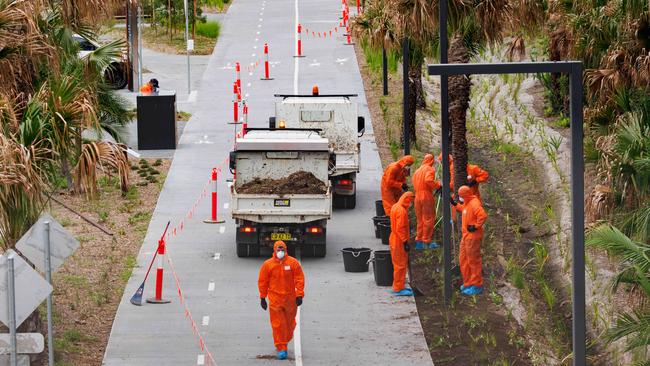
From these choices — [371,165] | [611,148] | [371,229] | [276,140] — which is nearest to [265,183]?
[276,140]

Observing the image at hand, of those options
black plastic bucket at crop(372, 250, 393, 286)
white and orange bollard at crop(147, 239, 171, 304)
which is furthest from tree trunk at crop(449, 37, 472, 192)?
white and orange bollard at crop(147, 239, 171, 304)

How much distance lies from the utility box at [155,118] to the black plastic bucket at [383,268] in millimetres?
12351

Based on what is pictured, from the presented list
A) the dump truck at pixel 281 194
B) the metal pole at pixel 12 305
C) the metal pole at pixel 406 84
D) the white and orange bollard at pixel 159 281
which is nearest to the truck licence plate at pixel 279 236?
the dump truck at pixel 281 194

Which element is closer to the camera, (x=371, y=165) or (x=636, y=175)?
(x=636, y=175)

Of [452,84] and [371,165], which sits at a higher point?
[452,84]

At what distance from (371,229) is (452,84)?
125 inches

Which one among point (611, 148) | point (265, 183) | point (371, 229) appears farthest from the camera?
point (371, 229)

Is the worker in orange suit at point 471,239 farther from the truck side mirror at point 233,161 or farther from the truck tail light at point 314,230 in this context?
the truck side mirror at point 233,161

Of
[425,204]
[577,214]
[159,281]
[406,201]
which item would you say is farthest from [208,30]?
[577,214]

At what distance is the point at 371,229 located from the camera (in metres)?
26.0

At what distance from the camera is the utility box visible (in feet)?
109

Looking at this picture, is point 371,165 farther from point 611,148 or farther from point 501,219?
point 611,148

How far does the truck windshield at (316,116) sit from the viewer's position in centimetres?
2853

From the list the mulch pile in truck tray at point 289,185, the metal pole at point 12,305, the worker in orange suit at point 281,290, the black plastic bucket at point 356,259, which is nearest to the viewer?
the metal pole at point 12,305
